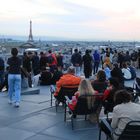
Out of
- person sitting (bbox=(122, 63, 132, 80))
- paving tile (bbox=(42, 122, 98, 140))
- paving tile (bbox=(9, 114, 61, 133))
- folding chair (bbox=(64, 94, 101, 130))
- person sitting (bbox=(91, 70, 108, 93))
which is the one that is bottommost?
paving tile (bbox=(9, 114, 61, 133))

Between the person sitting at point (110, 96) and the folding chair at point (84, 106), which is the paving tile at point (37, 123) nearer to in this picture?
the folding chair at point (84, 106)

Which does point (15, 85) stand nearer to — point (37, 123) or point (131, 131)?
point (37, 123)

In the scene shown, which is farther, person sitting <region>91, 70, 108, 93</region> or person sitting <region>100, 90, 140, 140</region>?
person sitting <region>91, 70, 108, 93</region>

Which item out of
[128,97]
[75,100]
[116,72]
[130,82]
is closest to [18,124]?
[75,100]

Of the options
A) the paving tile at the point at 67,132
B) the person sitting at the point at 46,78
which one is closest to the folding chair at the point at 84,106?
the paving tile at the point at 67,132

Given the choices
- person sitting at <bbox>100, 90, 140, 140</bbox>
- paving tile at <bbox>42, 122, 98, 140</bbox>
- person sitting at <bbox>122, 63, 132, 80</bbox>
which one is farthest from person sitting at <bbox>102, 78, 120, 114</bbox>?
person sitting at <bbox>122, 63, 132, 80</bbox>

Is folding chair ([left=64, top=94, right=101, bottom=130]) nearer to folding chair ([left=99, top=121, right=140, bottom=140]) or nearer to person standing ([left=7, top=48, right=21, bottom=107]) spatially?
folding chair ([left=99, top=121, right=140, bottom=140])

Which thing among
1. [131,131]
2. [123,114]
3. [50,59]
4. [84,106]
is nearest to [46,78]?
[50,59]

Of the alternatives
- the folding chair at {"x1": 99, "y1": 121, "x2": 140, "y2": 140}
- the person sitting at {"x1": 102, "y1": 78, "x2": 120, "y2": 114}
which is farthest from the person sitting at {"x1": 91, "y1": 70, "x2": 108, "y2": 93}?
the folding chair at {"x1": 99, "y1": 121, "x2": 140, "y2": 140}

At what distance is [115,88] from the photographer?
22.0 feet

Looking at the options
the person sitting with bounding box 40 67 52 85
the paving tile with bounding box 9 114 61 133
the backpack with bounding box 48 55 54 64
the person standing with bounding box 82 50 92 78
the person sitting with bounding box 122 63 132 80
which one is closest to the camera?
the paving tile with bounding box 9 114 61 133

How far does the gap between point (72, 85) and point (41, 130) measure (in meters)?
1.62

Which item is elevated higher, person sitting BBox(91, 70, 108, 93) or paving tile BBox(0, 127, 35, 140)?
person sitting BBox(91, 70, 108, 93)

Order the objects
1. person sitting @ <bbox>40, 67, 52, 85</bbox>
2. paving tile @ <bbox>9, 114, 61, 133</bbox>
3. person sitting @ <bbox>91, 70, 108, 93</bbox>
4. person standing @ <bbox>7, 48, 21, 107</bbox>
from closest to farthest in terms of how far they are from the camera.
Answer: paving tile @ <bbox>9, 114, 61, 133</bbox>
person sitting @ <bbox>91, 70, 108, 93</bbox>
person standing @ <bbox>7, 48, 21, 107</bbox>
person sitting @ <bbox>40, 67, 52, 85</bbox>
